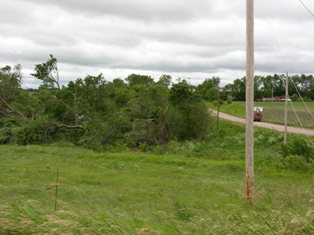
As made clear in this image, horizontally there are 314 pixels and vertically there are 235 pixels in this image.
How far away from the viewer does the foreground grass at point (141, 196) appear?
13.4 feet

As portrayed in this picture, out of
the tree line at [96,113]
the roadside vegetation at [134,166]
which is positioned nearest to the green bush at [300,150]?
the roadside vegetation at [134,166]

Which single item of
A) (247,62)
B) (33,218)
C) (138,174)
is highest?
(247,62)

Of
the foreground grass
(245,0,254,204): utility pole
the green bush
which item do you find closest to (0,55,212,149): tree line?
the foreground grass

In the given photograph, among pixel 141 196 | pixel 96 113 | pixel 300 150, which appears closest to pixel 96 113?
pixel 96 113

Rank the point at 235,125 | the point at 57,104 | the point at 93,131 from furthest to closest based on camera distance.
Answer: the point at 235,125
the point at 57,104
the point at 93,131

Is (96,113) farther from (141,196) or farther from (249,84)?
(249,84)

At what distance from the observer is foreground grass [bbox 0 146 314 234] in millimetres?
4070

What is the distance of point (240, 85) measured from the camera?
9019 centimetres

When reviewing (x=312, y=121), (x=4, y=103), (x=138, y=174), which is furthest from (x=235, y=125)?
(x=138, y=174)

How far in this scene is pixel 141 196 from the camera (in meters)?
12.6

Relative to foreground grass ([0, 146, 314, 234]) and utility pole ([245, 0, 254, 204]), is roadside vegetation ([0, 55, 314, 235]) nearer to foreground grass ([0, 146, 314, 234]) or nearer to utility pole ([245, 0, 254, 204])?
foreground grass ([0, 146, 314, 234])

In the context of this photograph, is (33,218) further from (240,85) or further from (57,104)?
(240,85)

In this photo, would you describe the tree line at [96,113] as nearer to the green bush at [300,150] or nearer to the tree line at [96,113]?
the tree line at [96,113]

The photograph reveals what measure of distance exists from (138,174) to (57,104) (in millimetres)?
12435
